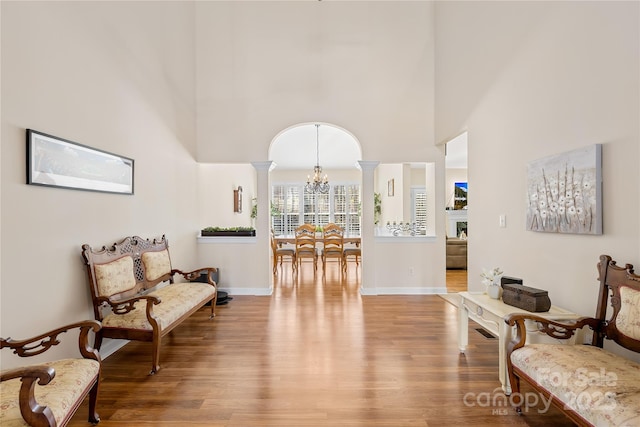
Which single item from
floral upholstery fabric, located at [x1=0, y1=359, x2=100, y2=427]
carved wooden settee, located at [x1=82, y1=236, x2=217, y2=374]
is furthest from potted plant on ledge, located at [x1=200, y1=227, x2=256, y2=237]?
floral upholstery fabric, located at [x1=0, y1=359, x2=100, y2=427]

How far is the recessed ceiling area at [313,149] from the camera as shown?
284 inches

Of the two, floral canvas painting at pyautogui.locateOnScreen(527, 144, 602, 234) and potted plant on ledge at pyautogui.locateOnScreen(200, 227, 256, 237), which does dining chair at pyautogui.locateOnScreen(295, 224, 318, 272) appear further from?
floral canvas painting at pyautogui.locateOnScreen(527, 144, 602, 234)

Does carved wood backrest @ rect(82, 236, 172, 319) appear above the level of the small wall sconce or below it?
below

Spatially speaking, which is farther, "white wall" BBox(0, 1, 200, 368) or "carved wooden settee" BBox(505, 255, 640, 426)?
"white wall" BBox(0, 1, 200, 368)

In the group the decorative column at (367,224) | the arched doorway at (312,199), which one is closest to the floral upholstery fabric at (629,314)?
the decorative column at (367,224)

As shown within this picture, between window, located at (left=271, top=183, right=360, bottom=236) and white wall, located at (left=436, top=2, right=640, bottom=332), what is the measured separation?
18.5 ft

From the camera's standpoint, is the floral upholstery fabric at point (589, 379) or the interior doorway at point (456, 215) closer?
the floral upholstery fabric at point (589, 379)

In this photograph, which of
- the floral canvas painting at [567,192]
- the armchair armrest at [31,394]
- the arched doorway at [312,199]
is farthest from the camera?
the arched doorway at [312,199]

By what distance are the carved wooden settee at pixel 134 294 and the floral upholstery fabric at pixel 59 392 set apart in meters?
0.70

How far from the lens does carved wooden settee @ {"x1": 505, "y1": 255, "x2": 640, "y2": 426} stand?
138cm

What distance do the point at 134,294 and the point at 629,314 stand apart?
3.90 metres

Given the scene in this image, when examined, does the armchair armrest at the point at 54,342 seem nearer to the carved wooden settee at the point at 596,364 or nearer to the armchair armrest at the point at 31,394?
the armchair armrest at the point at 31,394

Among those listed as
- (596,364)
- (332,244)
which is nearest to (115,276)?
(596,364)

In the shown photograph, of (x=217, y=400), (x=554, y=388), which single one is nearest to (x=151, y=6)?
(x=217, y=400)
